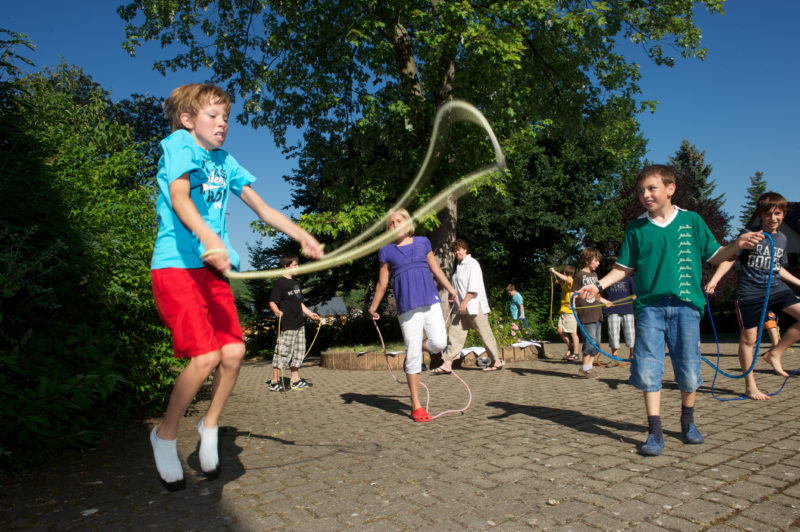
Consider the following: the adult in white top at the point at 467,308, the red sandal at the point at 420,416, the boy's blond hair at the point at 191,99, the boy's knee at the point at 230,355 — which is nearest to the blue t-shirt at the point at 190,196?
A: the boy's blond hair at the point at 191,99

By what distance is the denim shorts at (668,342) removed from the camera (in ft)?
13.0

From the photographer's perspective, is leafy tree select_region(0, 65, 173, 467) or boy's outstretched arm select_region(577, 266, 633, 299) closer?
leafy tree select_region(0, 65, 173, 467)

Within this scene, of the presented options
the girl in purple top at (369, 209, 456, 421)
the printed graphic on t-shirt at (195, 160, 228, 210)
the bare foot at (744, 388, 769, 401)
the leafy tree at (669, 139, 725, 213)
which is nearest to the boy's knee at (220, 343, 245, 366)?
the printed graphic on t-shirt at (195, 160, 228, 210)

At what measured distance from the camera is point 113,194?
216 inches

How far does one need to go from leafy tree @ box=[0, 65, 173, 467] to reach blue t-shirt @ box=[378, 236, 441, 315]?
242cm

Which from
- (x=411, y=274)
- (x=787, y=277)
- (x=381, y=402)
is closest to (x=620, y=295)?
(x=787, y=277)

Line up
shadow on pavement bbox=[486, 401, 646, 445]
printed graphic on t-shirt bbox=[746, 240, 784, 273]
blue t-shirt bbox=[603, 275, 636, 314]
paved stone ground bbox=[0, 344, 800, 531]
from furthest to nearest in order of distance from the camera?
blue t-shirt bbox=[603, 275, 636, 314] < printed graphic on t-shirt bbox=[746, 240, 784, 273] < shadow on pavement bbox=[486, 401, 646, 445] < paved stone ground bbox=[0, 344, 800, 531]

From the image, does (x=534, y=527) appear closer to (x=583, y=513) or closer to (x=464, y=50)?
(x=583, y=513)

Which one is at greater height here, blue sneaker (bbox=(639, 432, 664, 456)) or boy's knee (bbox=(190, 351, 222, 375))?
boy's knee (bbox=(190, 351, 222, 375))

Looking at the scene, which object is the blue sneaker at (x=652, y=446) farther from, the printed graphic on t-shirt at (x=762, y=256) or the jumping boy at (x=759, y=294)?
the printed graphic on t-shirt at (x=762, y=256)

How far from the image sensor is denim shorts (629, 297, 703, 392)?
396cm

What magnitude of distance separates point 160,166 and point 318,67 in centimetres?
1070

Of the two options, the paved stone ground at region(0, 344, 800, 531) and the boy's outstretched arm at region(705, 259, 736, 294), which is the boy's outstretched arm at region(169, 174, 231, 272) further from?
the boy's outstretched arm at region(705, 259, 736, 294)

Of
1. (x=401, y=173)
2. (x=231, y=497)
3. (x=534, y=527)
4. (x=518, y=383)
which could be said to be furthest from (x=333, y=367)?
(x=534, y=527)
